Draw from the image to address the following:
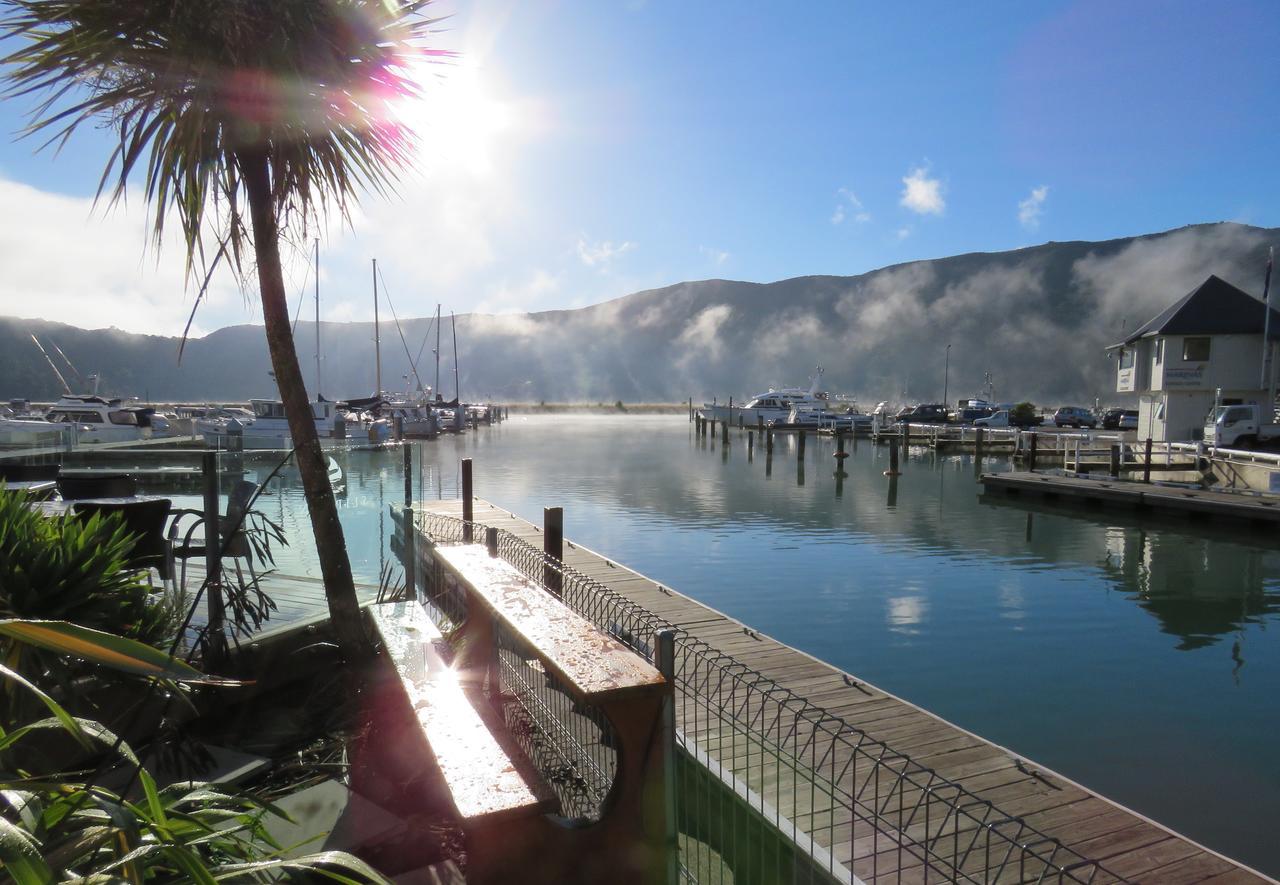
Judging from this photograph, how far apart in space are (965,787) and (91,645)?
16.9ft

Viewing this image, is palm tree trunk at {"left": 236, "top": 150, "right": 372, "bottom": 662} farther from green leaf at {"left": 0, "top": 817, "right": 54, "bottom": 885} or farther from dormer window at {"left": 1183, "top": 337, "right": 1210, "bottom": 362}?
dormer window at {"left": 1183, "top": 337, "right": 1210, "bottom": 362}

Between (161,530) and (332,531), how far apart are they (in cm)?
209

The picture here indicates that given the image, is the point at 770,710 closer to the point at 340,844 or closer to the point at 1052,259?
the point at 340,844

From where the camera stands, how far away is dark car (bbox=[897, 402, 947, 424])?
6906 cm

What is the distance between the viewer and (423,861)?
12.0ft

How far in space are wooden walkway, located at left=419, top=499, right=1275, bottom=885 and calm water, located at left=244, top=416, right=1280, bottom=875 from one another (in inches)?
80.6

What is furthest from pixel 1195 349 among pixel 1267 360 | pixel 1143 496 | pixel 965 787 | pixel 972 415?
pixel 972 415

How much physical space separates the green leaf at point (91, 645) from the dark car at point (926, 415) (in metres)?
69.8

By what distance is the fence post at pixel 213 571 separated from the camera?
525cm

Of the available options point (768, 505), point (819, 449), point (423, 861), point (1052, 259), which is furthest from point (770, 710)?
point (1052, 259)

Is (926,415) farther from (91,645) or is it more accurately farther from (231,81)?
(91,645)

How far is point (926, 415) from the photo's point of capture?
236 feet

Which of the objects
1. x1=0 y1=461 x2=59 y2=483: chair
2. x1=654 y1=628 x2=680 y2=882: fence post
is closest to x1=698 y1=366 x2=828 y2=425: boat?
x1=0 y1=461 x2=59 y2=483: chair

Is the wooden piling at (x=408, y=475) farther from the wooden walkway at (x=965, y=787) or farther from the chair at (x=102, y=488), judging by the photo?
the wooden walkway at (x=965, y=787)
